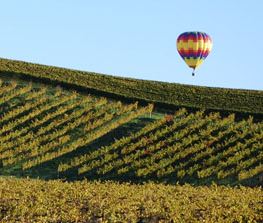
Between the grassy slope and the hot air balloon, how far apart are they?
3554mm

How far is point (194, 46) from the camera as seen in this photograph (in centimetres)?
5369

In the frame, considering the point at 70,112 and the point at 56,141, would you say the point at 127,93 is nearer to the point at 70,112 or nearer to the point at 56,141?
the point at 70,112

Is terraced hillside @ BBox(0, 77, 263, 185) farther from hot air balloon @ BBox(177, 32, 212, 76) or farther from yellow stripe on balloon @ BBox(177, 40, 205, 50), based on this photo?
hot air balloon @ BBox(177, 32, 212, 76)

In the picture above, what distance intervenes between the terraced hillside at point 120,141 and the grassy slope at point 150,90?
1.86 m

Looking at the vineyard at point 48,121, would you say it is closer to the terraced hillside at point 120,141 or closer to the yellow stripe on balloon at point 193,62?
the terraced hillside at point 120,141

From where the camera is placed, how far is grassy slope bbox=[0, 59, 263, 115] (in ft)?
155

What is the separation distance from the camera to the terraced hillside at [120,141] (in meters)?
35.9

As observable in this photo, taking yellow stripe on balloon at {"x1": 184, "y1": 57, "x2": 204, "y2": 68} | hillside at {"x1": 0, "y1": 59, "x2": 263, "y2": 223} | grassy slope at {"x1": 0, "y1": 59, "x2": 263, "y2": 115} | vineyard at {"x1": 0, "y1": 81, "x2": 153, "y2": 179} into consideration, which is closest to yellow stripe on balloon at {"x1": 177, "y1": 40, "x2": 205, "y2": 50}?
yellow stripe on balloon at {"x1": 184, "y1": 57, "x2": 204, "y2": 68}

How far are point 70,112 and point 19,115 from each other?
3199 mm

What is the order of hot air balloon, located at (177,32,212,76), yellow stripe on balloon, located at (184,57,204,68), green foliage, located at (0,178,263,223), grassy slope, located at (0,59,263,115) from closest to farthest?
green foliage, located at (0,178,263,223) < grassy slope, located at (0,59,263,115) < hot air balloon, located at (177,32,212,76) < yellow stripe on balloon, located at (184,57,204,68)

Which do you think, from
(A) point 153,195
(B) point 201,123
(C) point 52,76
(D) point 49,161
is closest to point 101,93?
(C) point 52,76

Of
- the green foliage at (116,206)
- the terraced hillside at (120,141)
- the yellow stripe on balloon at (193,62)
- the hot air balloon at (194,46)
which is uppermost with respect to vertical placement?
the hot air balloon at (194,46)

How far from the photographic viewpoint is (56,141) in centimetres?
3925

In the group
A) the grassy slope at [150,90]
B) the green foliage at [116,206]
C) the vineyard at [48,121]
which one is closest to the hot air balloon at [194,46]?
the grassy slope at [150,90]
